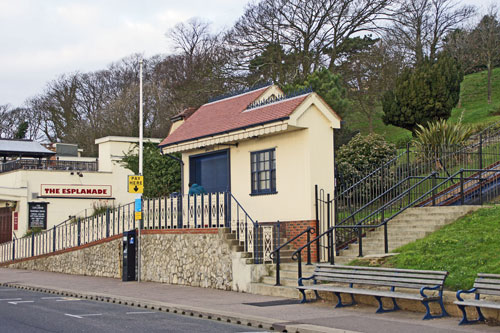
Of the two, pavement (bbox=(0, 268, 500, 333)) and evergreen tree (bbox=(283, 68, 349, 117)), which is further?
evergreen tree (bbox=(283, 68, 349, 117))

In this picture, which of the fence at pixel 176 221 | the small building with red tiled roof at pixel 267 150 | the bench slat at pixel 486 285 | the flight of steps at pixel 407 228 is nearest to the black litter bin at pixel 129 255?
the fence at pixel 176 221

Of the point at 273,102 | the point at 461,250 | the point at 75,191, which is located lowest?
the point at 461,250

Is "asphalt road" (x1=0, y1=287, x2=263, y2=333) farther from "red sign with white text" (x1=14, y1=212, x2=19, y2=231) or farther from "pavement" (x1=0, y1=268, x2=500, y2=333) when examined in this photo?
"red sign with white text" (x1=14, y1=212, x2=19, y2=231)

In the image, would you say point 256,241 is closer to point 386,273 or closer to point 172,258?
point 172,258

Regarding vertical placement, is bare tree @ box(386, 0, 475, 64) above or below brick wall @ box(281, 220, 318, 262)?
above

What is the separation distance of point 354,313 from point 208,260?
644 centimetres

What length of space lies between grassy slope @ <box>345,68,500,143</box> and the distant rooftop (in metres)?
19.3

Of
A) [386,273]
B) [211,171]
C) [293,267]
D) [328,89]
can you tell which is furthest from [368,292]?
[328,89]

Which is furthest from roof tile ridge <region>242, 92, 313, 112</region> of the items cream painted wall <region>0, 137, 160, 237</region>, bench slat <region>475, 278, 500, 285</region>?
cream painted wall <region>0, 137, 160, 237</region>

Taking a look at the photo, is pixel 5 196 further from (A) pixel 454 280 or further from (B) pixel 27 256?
(A) pixel 454 280

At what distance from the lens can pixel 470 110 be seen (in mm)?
44688

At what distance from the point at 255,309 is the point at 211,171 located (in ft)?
29.5

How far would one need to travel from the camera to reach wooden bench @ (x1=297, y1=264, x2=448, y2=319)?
35.9 ft

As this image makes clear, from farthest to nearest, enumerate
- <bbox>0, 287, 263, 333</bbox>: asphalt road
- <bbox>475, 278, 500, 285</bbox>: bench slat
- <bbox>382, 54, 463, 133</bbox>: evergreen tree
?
<bbox>382, 54, 463, 133</bbox>: evergreen tree < <bbox>0, 287, 263, 333</bbox>: asphalt road < <bbox>475, 278, 500, 285</bbox>: bench slat
